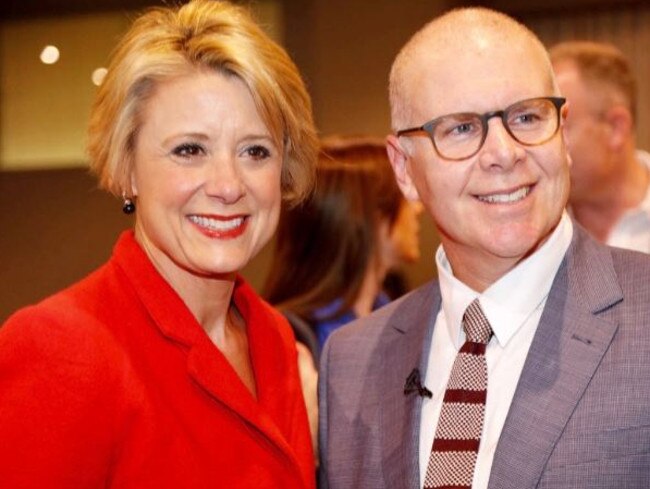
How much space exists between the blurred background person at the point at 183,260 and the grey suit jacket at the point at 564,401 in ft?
0.55

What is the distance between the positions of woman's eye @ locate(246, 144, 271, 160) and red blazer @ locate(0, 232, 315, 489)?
12.8 inches

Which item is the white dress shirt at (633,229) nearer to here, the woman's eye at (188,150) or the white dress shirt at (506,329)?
the white dress shirt at (506,329)

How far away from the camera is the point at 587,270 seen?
2357 mm

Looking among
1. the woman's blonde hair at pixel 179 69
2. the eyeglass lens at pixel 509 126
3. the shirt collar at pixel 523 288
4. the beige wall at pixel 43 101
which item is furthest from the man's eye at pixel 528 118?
the beige wall at pixel 43 101

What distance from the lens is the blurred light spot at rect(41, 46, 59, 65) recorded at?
3803 millimetres

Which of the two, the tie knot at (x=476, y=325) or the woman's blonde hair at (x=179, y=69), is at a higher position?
the woman's blonde hair at (x=179, y=69)

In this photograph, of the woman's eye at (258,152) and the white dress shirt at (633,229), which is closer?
the woman's eye at (258,152)

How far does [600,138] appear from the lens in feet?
14.5

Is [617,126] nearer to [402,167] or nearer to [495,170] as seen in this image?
[402,167]

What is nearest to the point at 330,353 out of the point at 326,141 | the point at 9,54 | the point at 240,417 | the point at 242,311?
the point at 242,311

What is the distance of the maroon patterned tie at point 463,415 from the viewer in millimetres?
2289

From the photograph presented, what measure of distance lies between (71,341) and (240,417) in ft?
1.44

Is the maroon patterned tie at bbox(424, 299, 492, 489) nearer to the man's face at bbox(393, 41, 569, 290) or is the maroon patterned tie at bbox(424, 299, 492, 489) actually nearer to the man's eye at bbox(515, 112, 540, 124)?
the man's face at bbox(393, 41, 569, 290)

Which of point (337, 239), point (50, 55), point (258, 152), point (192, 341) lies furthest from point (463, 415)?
point (50, 55)
